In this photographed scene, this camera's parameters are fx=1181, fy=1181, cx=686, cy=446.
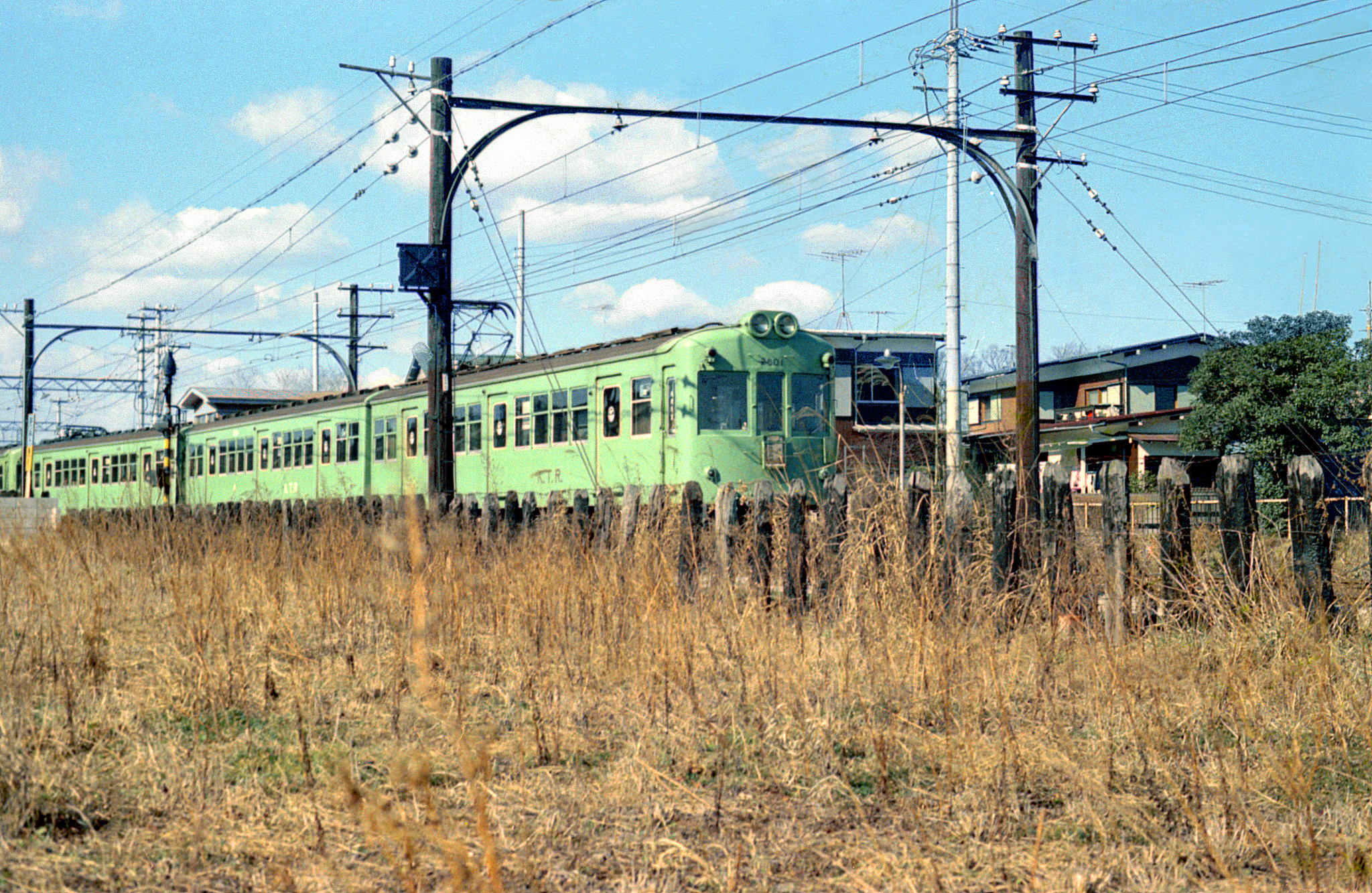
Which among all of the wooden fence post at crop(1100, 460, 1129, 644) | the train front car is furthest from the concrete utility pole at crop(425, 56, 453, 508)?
the wooden fence post at crop(1100, 460, 1129, 644)

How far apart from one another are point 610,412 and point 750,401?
1851mm

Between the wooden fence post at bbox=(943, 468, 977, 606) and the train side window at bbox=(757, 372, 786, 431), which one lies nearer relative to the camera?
the wooden fence post at bbox=(943, 468, 977, 606)

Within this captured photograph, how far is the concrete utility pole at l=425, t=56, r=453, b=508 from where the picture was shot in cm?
1298

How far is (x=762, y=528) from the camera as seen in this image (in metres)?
7.89

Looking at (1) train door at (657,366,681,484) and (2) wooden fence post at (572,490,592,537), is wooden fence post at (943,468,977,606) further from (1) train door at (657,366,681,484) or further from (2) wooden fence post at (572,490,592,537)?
(1) train door at (657,366,681,484)

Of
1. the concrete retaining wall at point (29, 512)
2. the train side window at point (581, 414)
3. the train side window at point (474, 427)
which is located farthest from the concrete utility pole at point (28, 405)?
the train side window at point (581, 414)

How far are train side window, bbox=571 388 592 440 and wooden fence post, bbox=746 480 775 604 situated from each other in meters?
7.83

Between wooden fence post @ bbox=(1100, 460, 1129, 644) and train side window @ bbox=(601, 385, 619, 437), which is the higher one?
train side window @ bbox=(601, 385, 619, 437)

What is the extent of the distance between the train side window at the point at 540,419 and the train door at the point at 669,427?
2.36 m

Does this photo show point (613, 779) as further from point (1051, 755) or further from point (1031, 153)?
point (1031, 153)

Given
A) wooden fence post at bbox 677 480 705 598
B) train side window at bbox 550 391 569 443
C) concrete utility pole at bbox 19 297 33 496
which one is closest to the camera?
wooden fence post at bbox 677 480 705 598

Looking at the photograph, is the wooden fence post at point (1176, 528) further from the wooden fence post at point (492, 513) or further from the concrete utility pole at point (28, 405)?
the concrete utility pole at point (28, 405)

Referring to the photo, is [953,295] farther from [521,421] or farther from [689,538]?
[689,538]

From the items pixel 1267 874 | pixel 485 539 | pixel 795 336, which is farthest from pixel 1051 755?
pixel 795 336
